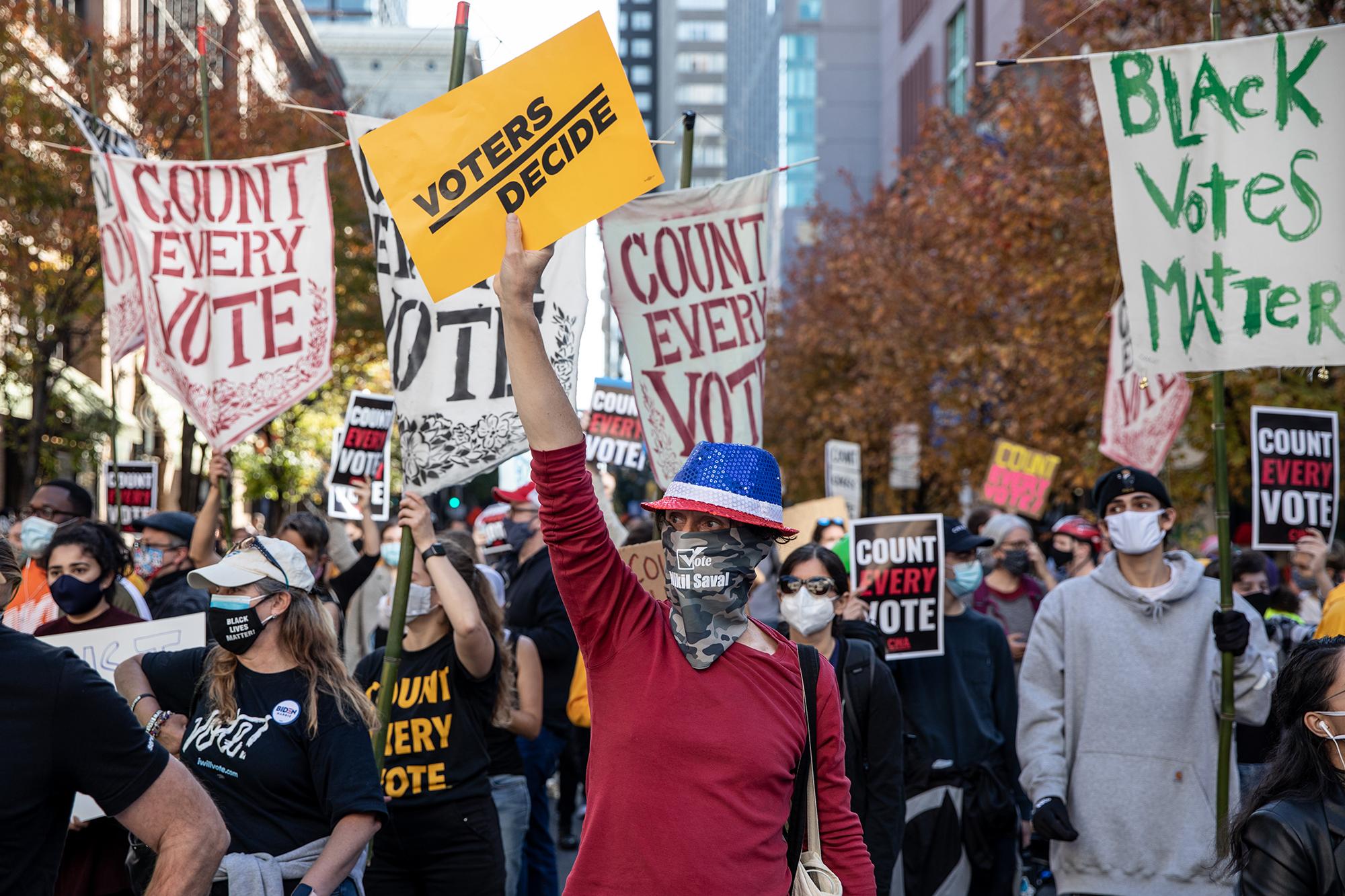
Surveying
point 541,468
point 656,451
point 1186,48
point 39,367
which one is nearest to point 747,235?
point 656,451

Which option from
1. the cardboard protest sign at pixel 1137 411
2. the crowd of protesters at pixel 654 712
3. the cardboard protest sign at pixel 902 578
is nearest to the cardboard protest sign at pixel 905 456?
the cardboard protest sign at pixel 1137 411

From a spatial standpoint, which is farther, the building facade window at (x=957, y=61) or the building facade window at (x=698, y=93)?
the building facade window at (x=698, y=93)

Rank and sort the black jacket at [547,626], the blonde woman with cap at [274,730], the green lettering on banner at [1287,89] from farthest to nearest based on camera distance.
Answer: the black jacket at [547,626] < the green lettering on banner at [1287,89] < the blonde woman with cap at [274,730]

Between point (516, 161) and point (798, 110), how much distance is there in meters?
80.4

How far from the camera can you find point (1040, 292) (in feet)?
63.6

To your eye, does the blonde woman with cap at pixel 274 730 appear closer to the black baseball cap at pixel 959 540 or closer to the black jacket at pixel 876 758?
the black jacket at pixel 876 758

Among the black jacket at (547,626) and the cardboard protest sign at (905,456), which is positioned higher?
the cardboard protest sign at (905,456)

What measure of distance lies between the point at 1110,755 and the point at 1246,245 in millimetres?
2059

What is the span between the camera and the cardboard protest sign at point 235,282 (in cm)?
767

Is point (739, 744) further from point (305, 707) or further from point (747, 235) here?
point (747, 235)

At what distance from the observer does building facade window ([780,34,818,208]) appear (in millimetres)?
79188

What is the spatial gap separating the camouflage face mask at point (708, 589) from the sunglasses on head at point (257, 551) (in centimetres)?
152

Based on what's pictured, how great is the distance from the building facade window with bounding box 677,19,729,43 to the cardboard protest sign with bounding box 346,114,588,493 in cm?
17311

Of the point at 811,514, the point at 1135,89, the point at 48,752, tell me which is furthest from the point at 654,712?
the point at 811,514
